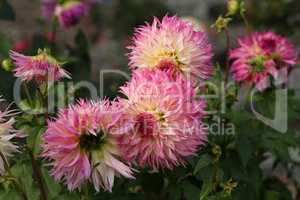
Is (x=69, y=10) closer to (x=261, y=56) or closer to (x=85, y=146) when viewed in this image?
(x=261, y=56)

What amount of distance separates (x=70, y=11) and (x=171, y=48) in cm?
156

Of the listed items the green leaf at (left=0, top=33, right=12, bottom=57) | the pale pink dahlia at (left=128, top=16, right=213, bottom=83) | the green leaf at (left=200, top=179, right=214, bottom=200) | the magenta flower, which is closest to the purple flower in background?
the magenta flower

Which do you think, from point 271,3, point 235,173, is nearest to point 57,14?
point 235,173

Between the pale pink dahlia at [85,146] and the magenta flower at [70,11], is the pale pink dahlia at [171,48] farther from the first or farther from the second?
the magenta flower at [70,11]

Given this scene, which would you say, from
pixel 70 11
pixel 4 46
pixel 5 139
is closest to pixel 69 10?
pixel 70 11

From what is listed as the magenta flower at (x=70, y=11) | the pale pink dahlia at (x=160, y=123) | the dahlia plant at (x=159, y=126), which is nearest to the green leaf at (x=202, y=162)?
the dahlia plant at (x=159, y=126)

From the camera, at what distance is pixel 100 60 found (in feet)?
15.9

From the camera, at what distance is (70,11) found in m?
3.11

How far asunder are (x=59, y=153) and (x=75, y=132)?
2.0 inches

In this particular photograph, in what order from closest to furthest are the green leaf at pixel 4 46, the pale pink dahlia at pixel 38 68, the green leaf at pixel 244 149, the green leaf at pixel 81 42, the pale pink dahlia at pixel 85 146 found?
the pale pink dahlia at pixel 85 146
the pale pink dahlia at pixel 38 68
the green leaf at pixel 244 149
the green leaf at pixel 4 46
the green leaf at pixel 81 42

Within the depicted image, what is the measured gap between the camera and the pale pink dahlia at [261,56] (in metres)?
2.02

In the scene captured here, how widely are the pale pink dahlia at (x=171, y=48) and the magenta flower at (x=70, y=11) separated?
1484mm

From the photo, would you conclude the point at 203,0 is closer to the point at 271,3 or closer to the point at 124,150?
the point at 271,3

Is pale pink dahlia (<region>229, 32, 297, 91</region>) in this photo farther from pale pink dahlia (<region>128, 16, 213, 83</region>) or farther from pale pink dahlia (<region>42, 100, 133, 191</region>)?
pale pink dahlia (<region>42, 100, 133, 191</region>)
